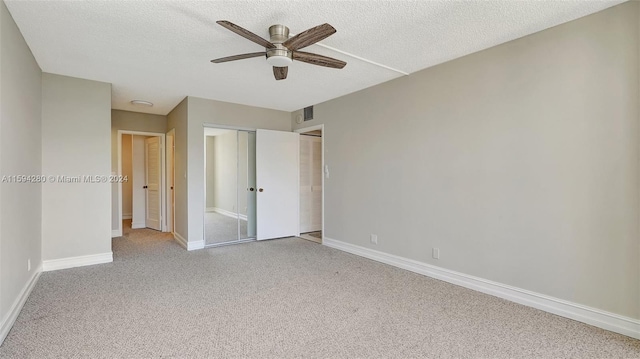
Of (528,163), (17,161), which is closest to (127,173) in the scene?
(17,161)

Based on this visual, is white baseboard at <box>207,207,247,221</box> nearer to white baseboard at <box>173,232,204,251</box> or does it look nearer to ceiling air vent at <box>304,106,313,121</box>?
white baseboard at <box>173,232,204,251</box>

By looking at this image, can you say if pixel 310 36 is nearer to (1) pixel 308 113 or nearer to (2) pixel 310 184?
(1) pixel 308 113

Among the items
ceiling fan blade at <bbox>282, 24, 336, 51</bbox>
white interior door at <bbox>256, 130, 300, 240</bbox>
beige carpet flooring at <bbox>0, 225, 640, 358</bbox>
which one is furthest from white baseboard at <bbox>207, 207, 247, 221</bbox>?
ceiling fan blade at <bbox>282, 24, 336, 51</bbox>

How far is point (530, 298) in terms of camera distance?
8.79ft

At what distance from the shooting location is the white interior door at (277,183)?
5.27 metres

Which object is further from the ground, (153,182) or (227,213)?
(153,182)

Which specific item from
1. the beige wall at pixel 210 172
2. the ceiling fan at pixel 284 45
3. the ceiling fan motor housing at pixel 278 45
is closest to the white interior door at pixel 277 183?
the beige wall at pixel 210 172

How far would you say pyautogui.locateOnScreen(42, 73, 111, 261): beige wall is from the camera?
3.66 m

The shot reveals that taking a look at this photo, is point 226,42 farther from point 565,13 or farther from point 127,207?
point 127,207

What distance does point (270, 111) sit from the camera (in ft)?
18.2

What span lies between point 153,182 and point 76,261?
2.91 metres

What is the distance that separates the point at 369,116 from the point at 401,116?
559 mm

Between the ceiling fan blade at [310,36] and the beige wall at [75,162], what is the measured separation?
3.12 meters

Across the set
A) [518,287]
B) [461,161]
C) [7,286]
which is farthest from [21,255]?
[518,287]
